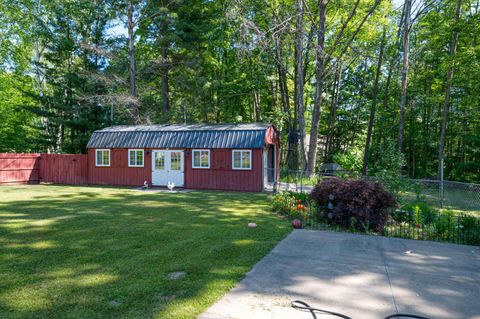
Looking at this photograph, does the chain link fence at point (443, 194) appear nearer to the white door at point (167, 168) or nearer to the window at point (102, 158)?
the white door at point (167, 168)

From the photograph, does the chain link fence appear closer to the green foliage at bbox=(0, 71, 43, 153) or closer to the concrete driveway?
the concrete driveway

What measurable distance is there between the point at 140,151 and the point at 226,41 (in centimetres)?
1114

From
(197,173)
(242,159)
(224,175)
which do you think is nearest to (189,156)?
(197,173)

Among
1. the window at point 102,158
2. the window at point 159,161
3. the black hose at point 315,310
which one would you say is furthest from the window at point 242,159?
the black hose at point 315,310

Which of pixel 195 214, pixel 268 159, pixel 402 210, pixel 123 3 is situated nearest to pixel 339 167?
pixel 268 159

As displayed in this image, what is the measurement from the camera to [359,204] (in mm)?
7215

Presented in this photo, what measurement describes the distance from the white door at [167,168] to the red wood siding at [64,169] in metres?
4.85

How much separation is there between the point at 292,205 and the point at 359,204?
2019mm

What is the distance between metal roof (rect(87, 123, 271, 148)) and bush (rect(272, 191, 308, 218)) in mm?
4973

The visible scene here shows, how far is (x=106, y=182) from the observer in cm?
1766

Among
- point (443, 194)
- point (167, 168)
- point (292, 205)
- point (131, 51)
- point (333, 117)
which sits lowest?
point (292, 205)

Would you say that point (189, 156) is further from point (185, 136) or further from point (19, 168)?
point (19, 168)

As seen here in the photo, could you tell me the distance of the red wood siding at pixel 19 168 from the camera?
1723 cm

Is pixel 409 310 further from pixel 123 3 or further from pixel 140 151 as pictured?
pixel 123 3
